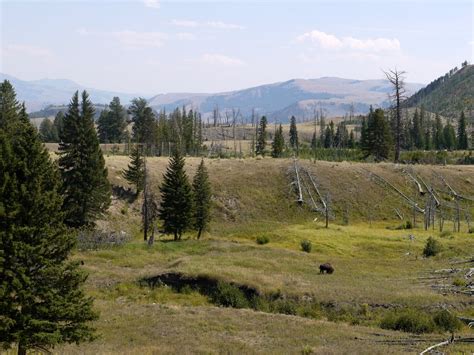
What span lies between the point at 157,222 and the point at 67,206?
1529cm

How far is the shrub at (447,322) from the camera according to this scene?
92.1ft

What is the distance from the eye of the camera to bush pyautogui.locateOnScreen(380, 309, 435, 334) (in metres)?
28.1

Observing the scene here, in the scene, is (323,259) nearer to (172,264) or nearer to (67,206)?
(172,264)

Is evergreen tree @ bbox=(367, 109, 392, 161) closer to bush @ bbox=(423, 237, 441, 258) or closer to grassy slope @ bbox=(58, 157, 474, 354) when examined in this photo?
grassy slope @ bbox=(58, 157, 474, 354)

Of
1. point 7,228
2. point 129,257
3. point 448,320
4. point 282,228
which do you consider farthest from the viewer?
point 282,228

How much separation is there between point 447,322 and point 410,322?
2.00 meters

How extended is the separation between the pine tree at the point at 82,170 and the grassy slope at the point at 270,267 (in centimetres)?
777

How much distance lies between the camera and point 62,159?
56156 millimetres

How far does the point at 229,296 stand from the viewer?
36.4m

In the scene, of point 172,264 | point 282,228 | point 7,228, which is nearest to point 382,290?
point 172,264


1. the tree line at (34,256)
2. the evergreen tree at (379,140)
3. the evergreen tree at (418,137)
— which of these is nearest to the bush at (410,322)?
the tree line at (34,256)

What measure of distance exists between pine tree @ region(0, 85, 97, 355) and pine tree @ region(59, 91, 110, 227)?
3542cm

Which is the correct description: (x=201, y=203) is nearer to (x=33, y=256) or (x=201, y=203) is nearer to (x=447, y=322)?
(x=447, y=322)

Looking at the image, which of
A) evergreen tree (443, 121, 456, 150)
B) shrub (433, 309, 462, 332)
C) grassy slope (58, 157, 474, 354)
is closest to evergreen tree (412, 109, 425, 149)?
evergreen tree (443, 121, 456, 150)
